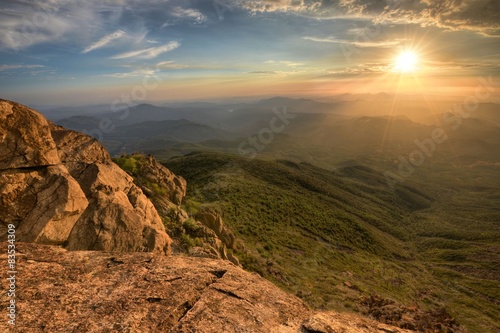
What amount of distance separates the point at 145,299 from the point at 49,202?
27.5ft

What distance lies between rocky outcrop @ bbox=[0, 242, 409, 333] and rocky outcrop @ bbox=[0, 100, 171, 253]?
69.1 inches

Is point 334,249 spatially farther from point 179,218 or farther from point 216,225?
point 179,218

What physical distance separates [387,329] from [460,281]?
7050cm

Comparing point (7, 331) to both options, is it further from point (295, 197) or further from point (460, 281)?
point (460, 281)

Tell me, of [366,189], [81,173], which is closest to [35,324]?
[81,173]

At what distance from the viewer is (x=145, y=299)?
328 inches

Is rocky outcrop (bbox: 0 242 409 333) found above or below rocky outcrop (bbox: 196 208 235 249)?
above

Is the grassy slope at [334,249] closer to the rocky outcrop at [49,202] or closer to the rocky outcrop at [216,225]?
the rocky outcrop at [216,225]

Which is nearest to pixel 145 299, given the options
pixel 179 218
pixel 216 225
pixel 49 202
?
pixel 49 202

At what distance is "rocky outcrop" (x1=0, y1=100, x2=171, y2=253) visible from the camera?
12.0 m

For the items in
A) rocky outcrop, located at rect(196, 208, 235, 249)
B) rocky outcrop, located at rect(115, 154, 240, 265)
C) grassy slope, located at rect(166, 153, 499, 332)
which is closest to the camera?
rocky outcrop, located at rect(115, 154, 240, 265)

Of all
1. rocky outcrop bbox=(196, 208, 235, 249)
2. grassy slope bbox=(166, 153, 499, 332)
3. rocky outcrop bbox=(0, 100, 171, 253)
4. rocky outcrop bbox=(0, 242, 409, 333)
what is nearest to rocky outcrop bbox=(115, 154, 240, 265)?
rocky outcrop bbox=(196, 208, 235, 249)

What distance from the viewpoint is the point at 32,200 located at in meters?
12.4

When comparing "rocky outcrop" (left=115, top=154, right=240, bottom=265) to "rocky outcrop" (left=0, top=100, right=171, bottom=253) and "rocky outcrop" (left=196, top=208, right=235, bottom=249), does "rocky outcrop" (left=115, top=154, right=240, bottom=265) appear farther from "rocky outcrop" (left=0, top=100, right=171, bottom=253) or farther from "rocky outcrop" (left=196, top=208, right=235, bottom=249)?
"rocky outcrop" (left=0, top=100, right=171, bottom=253)
